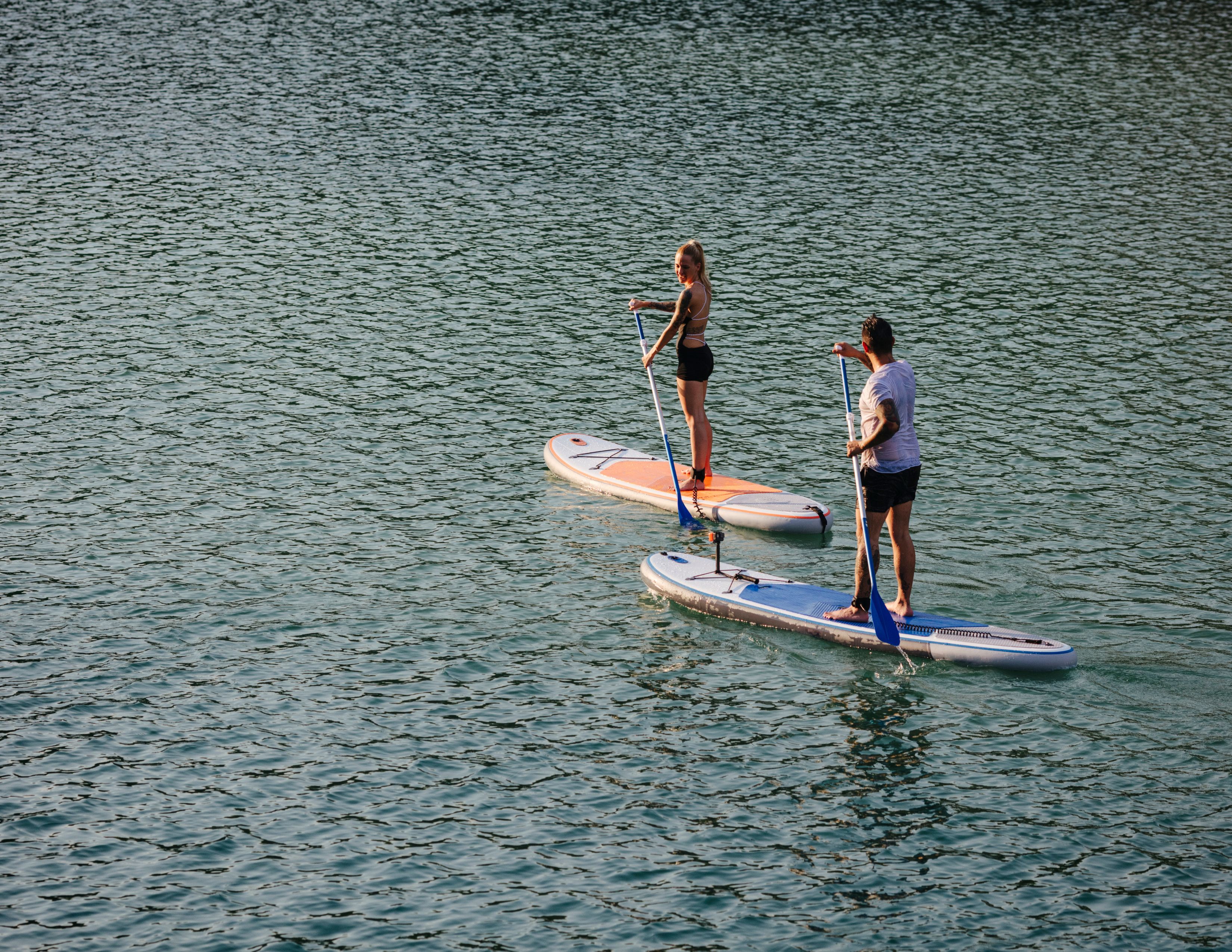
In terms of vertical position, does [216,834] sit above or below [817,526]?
below

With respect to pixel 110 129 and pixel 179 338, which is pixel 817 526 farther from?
pixel 110 129

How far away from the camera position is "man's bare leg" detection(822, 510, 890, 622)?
13.1 metres

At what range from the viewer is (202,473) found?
1783cm

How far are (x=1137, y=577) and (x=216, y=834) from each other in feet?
30.9

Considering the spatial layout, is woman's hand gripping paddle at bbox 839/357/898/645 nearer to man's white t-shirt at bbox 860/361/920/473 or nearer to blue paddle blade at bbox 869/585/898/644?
blue paddle blade at bbox 869/585/898/644

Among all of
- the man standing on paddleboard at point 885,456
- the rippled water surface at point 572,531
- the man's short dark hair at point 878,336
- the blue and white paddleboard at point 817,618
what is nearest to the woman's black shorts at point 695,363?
the rippled water surface at point 572,531

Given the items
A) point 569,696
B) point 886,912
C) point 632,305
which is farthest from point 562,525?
point 886,912

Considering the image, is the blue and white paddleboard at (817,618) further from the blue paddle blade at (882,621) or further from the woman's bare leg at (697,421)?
the woman's bare leg at (697,421)

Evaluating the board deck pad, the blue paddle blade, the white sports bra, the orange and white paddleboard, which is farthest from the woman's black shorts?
the blue paddle blade

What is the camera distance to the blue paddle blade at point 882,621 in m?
13.0

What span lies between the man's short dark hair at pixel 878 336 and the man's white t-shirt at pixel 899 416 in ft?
0.52

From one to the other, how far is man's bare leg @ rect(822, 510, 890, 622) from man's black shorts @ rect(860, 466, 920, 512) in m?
0.15

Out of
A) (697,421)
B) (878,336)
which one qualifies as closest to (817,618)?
(878,336)

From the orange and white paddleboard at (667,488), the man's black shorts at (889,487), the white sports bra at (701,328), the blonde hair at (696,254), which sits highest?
the blonde hair at (696,254)
